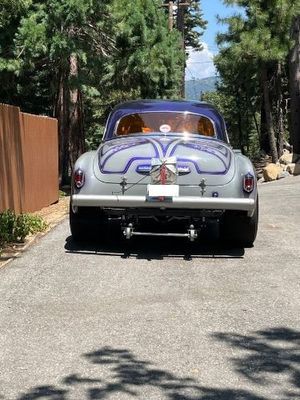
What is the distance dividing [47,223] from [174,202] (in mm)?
3627

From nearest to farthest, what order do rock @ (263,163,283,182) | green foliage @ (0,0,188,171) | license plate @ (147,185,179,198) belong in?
license plate @ (147,185,179,198) → green foliage @ (0,0,188,171) → rock @ (263,163,283,182)

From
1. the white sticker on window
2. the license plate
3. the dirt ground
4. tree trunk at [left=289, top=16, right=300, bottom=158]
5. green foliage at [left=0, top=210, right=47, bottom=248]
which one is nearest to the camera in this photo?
the license plate

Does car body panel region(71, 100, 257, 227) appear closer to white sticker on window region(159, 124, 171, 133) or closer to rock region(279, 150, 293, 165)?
white sticker on window region(159, 124, 171, 133)

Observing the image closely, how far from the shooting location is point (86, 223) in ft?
24.5

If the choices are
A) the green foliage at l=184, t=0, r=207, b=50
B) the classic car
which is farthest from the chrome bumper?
the green foliage at l=184, t=0, r=207, b=50

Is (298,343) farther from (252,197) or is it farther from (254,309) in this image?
(252,197)

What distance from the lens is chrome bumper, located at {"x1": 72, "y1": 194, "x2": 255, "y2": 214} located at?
667 cm

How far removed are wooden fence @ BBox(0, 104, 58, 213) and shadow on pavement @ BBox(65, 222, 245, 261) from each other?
1849mm

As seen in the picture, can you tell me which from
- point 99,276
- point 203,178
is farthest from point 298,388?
point 203,178

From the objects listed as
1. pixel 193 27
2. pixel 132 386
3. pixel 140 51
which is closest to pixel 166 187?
pixel 132 386

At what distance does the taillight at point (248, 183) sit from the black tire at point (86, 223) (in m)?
1.68

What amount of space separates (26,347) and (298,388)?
5.99 ft

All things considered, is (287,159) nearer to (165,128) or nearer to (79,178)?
(165,128)

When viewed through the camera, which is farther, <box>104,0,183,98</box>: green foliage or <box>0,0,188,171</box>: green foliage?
<box>104,0,183,98</box>: green foliage
